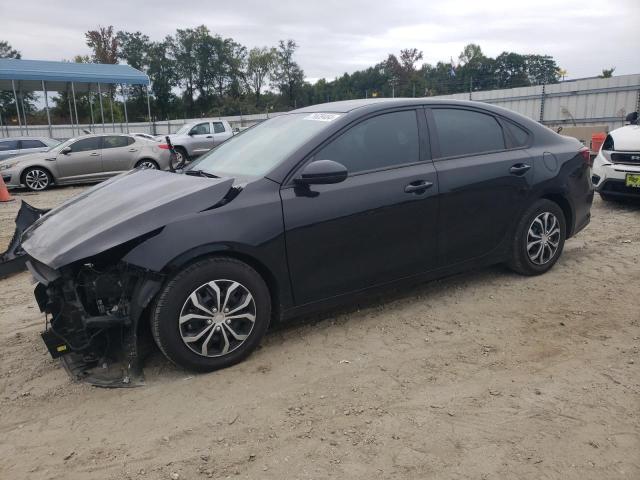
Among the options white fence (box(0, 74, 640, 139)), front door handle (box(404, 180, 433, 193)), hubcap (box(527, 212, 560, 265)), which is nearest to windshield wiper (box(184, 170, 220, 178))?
front door handle (box(404, 180, 433, 193))

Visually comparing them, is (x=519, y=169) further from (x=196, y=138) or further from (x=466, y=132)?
(x=196, y=138)

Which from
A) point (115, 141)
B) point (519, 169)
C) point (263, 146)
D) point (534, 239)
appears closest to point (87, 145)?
point (115, 141)

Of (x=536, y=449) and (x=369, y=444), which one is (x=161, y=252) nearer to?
(x=369, y=444)

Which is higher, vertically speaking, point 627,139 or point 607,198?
point 627,139

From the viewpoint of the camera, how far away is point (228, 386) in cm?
297

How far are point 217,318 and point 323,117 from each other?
1708 mm

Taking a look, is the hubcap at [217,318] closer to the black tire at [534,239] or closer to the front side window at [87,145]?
the black tire at [534,239]

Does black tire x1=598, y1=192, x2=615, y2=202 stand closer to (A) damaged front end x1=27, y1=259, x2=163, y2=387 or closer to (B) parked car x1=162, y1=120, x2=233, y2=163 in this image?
(A) damaged front end x1=27, y1=259, x2=163, y2=387

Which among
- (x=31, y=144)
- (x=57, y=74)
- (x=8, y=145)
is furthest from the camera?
(x=57, y=74)

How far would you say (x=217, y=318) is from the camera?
303 centimetres

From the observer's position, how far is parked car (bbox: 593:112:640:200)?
276 inches

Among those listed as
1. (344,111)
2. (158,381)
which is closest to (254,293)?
(158,381)

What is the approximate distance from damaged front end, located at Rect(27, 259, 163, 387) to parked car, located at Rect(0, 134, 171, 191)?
435 inches

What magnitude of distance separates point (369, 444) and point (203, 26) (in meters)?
74.6
